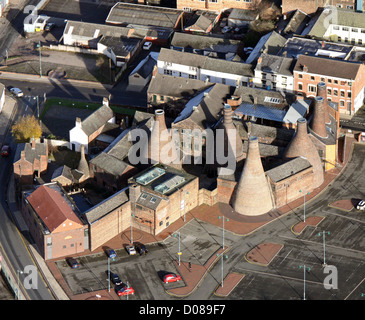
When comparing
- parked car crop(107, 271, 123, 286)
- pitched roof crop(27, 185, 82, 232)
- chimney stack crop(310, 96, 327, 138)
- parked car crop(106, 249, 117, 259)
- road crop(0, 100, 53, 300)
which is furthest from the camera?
chimney stack crop(310, 96, 327, 138)

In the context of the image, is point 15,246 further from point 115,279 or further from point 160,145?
point 160,145

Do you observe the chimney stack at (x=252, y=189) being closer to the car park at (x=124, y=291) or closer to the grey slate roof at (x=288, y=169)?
the grey slate roof at (x=288, y=169)

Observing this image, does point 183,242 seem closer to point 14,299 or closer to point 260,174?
point 260,174

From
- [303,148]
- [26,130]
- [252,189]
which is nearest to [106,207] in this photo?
[252,189]

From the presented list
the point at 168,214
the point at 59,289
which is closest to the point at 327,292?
the point at 168,214

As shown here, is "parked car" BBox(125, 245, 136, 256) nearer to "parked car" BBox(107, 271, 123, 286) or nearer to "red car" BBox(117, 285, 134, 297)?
"parked car" BBox(107, 271, 123, 286)

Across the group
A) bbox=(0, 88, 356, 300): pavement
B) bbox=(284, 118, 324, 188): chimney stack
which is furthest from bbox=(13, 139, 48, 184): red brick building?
bbox=(284, 118, 324, 188): chimney stack
